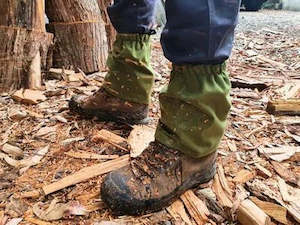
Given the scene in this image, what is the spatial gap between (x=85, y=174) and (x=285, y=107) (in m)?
0.88

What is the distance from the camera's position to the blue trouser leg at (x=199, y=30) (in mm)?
752

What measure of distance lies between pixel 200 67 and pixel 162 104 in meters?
0.14

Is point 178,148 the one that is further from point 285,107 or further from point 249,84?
point 249,84

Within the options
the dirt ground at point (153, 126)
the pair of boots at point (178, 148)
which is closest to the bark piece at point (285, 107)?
the dirt ground at point (153, 126)

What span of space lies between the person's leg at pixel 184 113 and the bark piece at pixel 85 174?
0.45 ft

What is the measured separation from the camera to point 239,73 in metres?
2.16

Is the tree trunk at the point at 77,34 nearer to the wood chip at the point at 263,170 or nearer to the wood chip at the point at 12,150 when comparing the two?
the wood chip at the point at 12,150

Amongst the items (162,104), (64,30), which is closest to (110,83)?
(162,104)

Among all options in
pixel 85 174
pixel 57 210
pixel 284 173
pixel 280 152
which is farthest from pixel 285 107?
pixel 57 210

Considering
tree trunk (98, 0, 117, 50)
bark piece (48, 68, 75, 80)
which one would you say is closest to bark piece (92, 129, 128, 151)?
bark piece (48, 68, 75, 80)

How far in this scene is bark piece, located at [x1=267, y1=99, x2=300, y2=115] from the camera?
1.45 meters

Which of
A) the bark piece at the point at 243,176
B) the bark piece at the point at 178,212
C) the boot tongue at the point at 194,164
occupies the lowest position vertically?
the bark piece at the point at 178,212

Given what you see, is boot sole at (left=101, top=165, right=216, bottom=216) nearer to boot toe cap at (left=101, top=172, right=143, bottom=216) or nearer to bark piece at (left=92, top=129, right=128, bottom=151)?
boot toe cap at (left=101, top=172, right=143, bottom=216)

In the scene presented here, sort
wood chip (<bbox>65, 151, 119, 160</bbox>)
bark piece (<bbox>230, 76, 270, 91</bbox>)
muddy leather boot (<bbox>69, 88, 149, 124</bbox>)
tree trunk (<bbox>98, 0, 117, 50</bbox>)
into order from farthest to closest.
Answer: tree trunk (<bbox>98, 0, 117, 50</bbox>)
bark piece (<bbox>230, 76, 270, 91</bbox>)
muddy leather boot (<bbox>69, 88, 149, 124</bbox>)
wood chip (<bbox>65, 151, 119, 160</bbox>)
